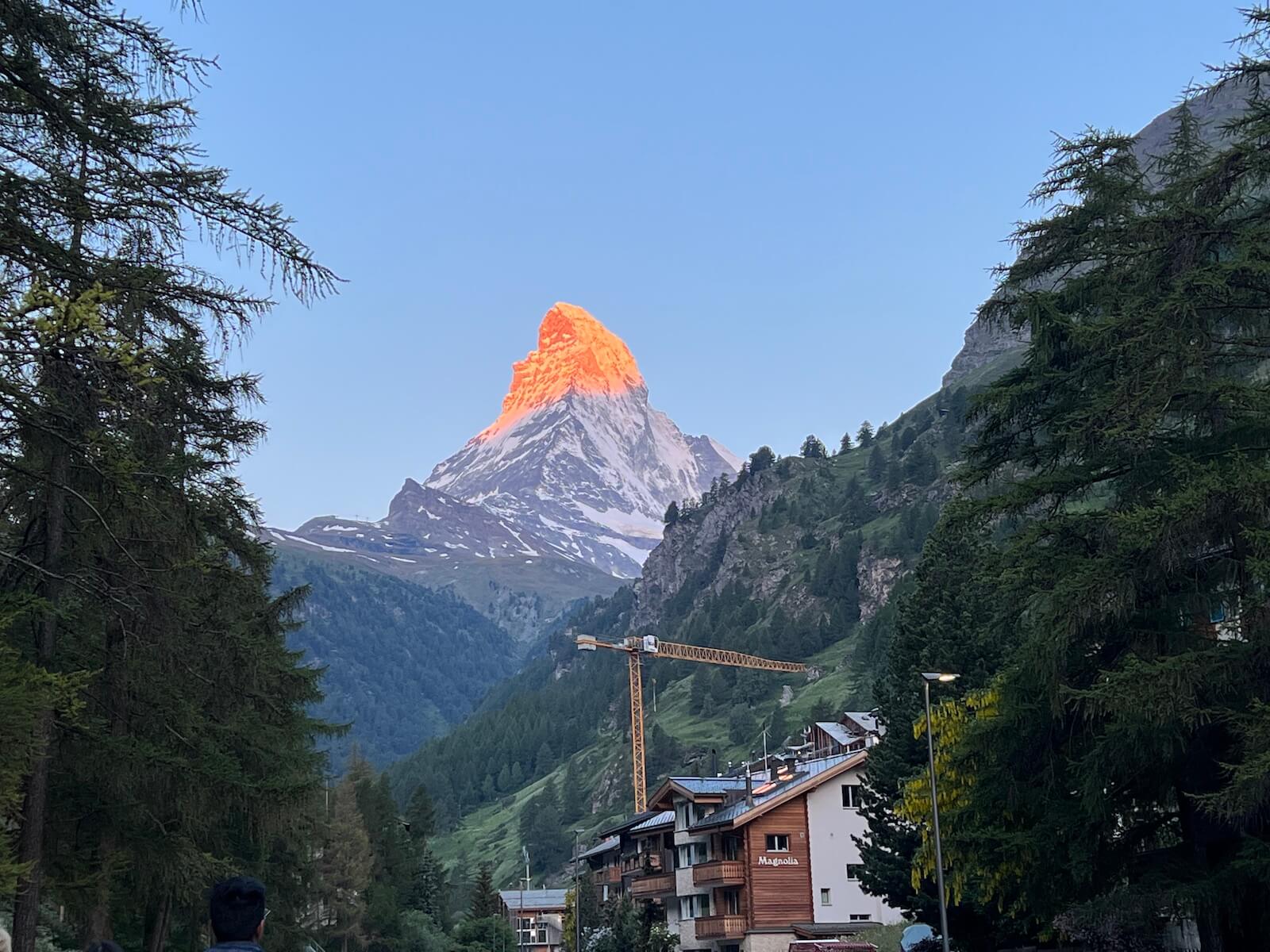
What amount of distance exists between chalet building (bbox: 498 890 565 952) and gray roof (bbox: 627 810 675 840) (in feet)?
172

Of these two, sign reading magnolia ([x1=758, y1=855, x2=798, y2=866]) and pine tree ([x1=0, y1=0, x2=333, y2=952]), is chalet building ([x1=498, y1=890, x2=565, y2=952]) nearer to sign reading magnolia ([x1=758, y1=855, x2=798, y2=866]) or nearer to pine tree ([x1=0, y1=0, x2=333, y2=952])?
sign reading magnolia ([x1=758, y1=855, x2=798, y2=866])

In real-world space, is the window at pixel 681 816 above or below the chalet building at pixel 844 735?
below

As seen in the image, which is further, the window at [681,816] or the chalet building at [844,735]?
the chalet building at [844,735]

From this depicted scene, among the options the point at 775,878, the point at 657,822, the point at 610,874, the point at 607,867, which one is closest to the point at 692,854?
the point at 657,822

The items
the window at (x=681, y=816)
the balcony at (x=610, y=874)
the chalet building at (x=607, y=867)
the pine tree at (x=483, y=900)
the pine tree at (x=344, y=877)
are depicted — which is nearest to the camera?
the pine tree at (x=344, y=877)

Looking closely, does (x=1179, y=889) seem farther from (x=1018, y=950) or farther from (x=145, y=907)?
(x=145, y=907)

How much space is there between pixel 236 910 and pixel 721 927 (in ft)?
222

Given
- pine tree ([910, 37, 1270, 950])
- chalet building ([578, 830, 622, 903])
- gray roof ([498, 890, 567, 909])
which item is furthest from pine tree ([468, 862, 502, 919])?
pine tree ([910, 37, 1270, 950])

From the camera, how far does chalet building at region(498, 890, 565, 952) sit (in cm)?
14188

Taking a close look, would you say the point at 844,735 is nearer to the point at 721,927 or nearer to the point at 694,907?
the point at 694,907

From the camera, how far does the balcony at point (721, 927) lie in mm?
69312

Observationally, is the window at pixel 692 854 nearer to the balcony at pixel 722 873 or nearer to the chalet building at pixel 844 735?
the balcony at pixel 722 873

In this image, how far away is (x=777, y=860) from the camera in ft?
226

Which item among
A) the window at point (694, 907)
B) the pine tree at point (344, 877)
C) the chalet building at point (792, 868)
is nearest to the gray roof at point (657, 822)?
the window at point (694, 907)
